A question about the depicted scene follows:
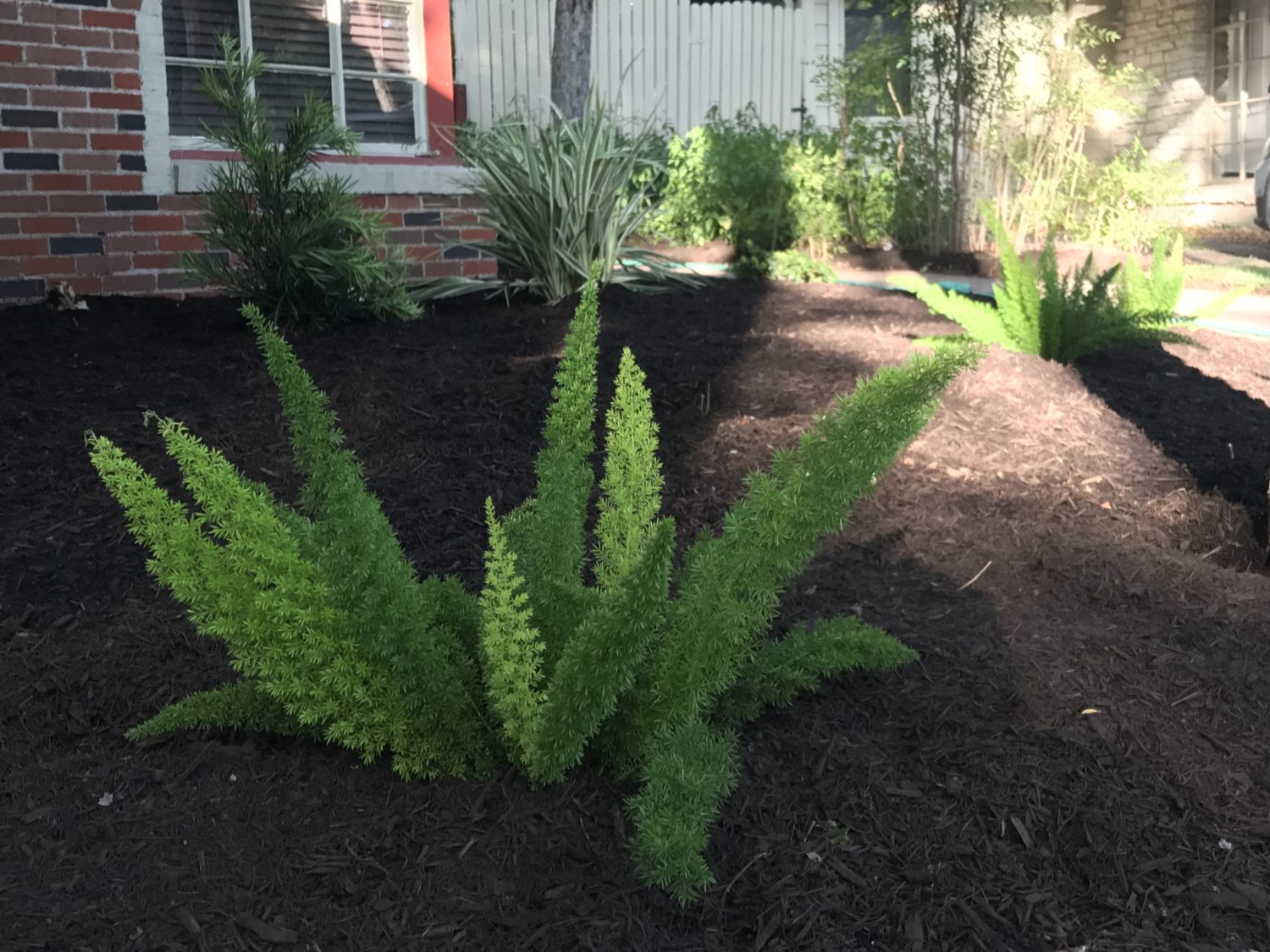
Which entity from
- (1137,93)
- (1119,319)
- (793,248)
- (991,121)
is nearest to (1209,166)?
(1137,93)

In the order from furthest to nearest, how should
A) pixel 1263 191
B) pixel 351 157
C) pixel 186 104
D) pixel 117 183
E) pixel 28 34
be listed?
pixel 351 157 → pixel 186 104 → pixel 117 183 → pixel 28 34 → pixel 1263 191

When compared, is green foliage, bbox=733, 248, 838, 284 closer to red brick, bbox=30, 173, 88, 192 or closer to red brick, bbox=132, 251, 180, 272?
red brick, bbox=132, 251, 180, 272

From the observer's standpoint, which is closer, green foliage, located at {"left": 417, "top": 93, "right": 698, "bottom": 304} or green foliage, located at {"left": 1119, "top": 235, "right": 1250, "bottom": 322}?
green foliage, located at {"left": 1119, "top": 235, "right": 1250, "bottom": 322}

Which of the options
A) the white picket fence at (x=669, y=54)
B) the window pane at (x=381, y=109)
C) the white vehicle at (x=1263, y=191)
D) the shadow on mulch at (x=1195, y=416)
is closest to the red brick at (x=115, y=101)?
the window pane at (x=381, y=109)

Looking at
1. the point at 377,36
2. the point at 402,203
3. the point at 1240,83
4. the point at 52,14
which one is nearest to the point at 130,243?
the point at 52,14

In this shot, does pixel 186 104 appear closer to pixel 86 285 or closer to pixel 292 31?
pixel 292 31

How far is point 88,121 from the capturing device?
523 cm

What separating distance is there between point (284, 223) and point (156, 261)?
1.13m

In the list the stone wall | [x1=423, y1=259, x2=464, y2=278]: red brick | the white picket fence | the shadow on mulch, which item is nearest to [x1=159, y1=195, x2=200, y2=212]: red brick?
[x1=423, y1=259, x2=464, y2=278]: red brick

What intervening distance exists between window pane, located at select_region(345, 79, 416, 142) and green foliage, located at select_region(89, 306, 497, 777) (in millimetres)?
4848

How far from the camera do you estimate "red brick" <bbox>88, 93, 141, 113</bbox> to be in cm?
523

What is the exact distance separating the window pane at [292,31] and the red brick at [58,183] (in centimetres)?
121

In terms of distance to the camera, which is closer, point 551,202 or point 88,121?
point 88,121

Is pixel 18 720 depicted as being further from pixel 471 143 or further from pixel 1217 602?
pixel 471 143
